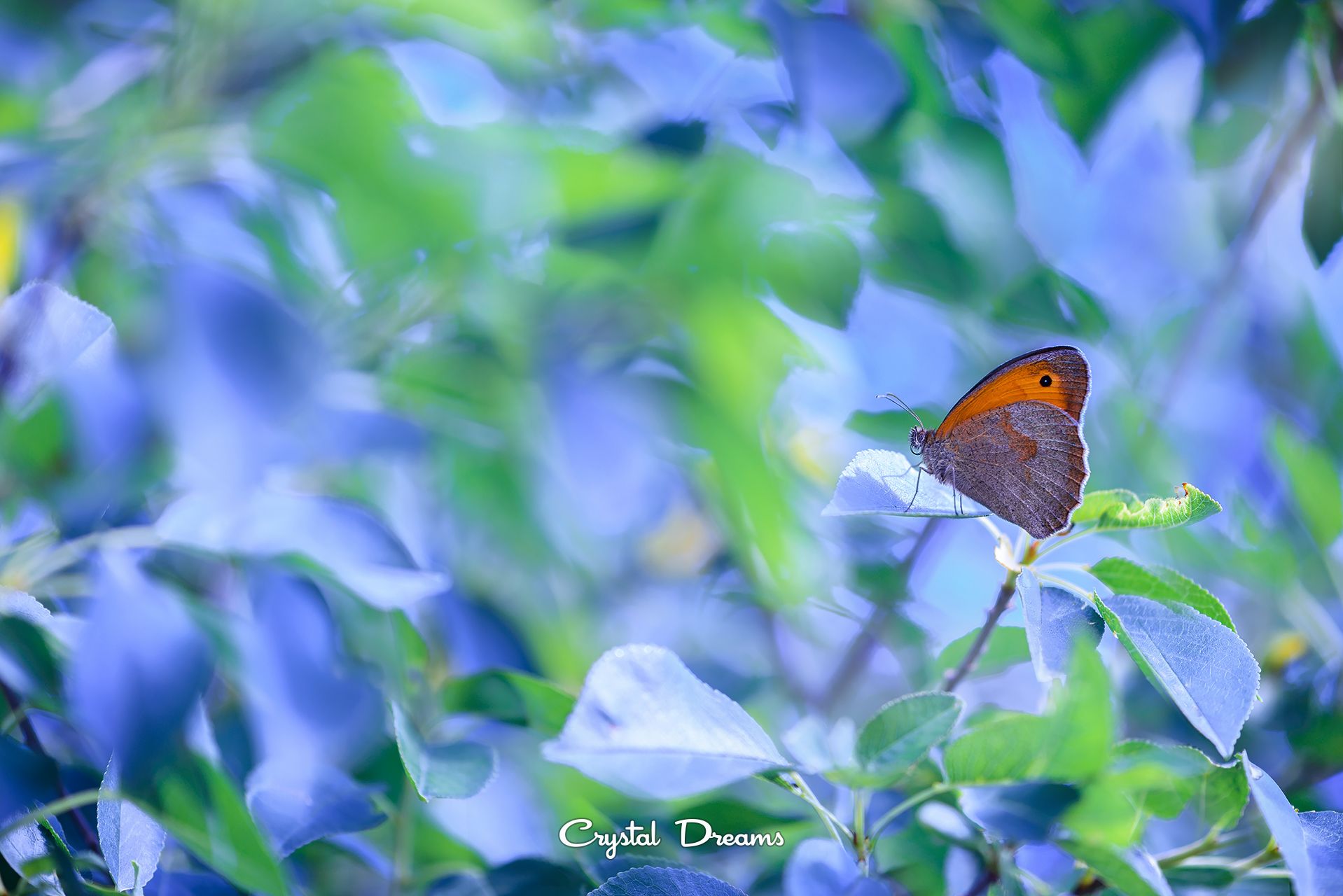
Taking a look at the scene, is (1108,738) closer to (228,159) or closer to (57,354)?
(57,354)

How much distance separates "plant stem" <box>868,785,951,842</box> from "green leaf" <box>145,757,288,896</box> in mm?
291

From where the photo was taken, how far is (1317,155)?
68 centimetres

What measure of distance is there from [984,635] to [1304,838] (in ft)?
0.52

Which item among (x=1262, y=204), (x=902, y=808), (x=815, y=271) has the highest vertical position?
(x=1262, y=204)

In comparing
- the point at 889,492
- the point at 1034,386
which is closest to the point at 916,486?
the point at 889,492

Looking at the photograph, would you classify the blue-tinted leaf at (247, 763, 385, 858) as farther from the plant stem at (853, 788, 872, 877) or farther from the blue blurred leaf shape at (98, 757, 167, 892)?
the plant stem at (853, 788, 872, 877)

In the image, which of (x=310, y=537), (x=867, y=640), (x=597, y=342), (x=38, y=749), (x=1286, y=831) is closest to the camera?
(x=1286, y=831)

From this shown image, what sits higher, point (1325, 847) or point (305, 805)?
point (1325, 847)

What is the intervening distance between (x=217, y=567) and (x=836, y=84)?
2.53 feet

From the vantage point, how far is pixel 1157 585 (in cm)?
40

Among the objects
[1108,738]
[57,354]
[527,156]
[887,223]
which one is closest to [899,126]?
[887,223]

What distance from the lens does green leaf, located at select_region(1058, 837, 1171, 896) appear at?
1.19 ft

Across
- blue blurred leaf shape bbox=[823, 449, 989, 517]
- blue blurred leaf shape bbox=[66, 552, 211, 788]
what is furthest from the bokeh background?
blue blurred leaf shape bbox=[823, 449, 989, 517]

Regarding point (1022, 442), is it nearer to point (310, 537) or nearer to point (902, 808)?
point (902, 808)
